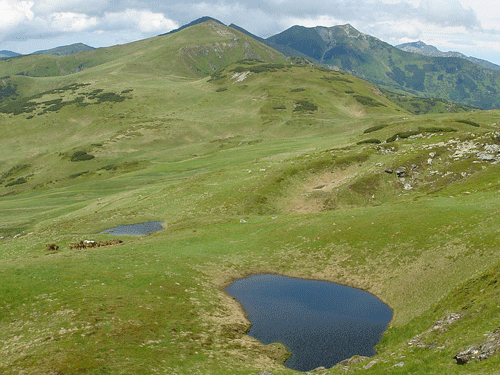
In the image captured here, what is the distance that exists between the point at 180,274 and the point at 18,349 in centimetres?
2067

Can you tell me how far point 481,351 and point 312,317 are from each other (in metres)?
20.8

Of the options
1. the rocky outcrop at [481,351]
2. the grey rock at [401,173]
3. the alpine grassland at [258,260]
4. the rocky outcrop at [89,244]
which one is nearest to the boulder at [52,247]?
the alpine grassland at [258,260]

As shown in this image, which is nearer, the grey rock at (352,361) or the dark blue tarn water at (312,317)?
the grey rock at (352,361)

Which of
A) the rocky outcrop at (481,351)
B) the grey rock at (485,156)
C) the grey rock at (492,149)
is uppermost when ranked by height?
the grey rock at (492,149)

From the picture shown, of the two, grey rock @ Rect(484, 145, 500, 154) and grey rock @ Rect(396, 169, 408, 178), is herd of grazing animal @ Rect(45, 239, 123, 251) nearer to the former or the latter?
grey rock @ Rect(396, 169, 408, 178)

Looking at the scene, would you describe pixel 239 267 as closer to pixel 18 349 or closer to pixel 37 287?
pixel 37 287

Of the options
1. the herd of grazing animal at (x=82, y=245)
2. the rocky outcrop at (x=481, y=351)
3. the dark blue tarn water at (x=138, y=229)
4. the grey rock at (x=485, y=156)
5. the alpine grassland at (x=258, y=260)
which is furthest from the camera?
the grey rock at (x=485, y=156)

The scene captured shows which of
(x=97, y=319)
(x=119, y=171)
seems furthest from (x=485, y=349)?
(x=119, y=171)

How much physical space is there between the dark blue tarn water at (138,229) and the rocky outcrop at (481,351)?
Answer: 5948cm

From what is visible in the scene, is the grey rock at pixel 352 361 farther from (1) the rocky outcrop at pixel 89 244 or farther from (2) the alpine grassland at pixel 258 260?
(1) the rocky outcrop at pixel 89 244

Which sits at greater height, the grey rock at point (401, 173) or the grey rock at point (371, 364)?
the grey rock at point (401, 173)

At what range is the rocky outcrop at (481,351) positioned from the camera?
21561 mm

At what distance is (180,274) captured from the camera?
156ft

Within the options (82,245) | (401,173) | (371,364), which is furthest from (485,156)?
(82,245)
